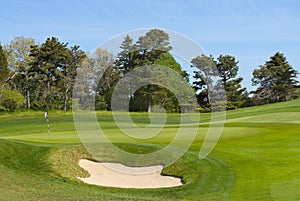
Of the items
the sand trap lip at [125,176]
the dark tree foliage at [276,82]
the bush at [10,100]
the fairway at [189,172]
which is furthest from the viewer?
the dark tree foliage at [276,82]

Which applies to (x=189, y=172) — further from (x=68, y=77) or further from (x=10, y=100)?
(x=68, y=77)

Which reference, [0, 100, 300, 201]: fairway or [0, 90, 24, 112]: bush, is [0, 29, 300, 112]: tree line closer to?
[0, 90, 24, 112]: bush

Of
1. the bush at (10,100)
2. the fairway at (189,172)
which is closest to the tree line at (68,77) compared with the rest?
the bush at (10,100)

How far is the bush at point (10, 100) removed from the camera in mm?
61000

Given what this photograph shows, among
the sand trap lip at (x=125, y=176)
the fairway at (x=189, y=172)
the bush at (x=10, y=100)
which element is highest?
the bush at (x=10, y=100)

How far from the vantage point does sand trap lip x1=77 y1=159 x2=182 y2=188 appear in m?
15.2

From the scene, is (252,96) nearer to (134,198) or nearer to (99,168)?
(99,168)

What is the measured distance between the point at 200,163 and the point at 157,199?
14.0ft

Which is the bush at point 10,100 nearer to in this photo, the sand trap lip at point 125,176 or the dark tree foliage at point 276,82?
the dark tree foliage at point 276,82

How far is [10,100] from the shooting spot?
61469 mm

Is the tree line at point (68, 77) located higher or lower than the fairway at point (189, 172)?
higher

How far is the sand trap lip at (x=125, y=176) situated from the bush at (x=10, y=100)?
46.7 metres

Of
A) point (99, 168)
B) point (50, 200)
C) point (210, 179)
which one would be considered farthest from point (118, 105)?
point (50, 200)

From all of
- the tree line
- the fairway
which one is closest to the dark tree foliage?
the tree line
